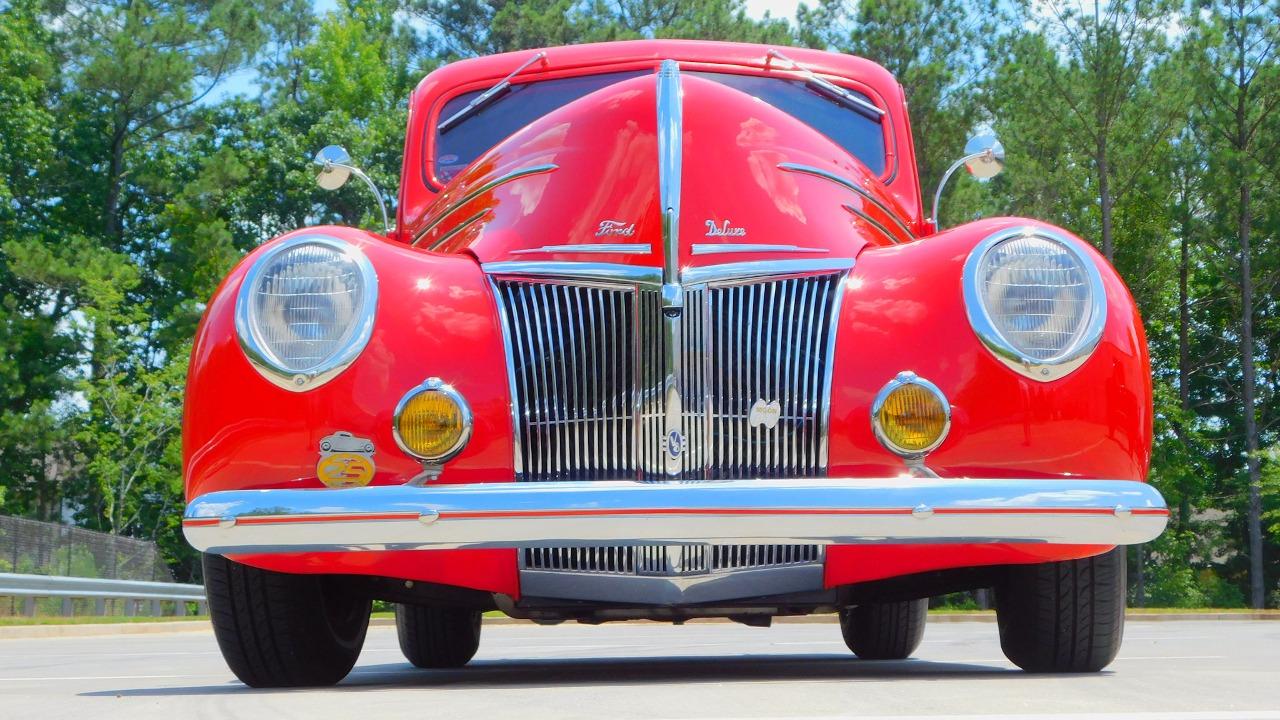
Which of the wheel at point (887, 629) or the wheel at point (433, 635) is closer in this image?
the wheel at point (433, 635)

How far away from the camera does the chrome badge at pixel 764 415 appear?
13.5ft

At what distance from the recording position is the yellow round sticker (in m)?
4.05

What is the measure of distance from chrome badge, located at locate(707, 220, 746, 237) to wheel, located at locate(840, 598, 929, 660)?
301 cm

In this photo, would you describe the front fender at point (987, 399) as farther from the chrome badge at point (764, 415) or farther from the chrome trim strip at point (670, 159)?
the chrome trim strip at point (670, 159)

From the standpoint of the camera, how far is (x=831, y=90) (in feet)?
21.0

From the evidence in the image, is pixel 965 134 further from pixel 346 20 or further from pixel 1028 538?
pixel 1028 538

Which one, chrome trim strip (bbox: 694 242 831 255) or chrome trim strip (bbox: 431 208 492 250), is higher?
chrome trim strip (bbox: 431 208 492 250)

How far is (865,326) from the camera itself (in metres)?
4.19

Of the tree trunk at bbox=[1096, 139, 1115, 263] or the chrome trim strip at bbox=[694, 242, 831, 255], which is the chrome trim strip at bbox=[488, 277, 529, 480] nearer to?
the chrome trim strip at bbox=[694, 242, 831, 255]

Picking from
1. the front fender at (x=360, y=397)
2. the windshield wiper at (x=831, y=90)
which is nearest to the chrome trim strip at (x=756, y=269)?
the front fender at (x=360, y=397)

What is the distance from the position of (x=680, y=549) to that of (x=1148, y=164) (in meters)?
33.9

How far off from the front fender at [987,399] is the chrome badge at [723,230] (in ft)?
1.59

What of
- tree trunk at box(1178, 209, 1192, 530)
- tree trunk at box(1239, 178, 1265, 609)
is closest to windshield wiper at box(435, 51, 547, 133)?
tree trunk at box(1239, 178, 1265, 609)

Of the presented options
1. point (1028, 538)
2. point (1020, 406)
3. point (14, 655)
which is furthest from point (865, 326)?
point (14, 655)
